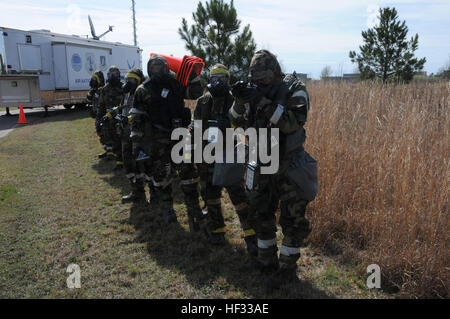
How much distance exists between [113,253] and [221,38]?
8.92m

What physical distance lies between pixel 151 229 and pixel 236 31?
862cm

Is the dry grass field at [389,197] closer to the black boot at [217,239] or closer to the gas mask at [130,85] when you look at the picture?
the black boot at [217,239]

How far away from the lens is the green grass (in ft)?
9.69

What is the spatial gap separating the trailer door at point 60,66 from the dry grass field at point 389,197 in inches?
512

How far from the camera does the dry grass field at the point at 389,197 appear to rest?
2783 millimetres

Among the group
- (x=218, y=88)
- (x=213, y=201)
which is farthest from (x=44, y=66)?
(x=218, y=88)

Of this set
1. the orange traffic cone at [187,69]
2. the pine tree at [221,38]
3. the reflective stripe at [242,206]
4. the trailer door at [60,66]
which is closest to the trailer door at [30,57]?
the trailer door at [60,66]

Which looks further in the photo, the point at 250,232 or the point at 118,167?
the point at 118,167

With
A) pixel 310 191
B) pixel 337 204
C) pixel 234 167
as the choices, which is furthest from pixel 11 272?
pixel 337 204

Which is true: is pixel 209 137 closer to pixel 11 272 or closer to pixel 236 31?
pixel 11 272

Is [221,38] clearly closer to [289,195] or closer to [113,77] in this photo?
[113,77]

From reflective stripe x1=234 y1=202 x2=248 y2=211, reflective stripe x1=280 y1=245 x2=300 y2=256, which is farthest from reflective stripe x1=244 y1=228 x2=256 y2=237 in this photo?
reflective stripe x1=280 y1=245 x2=300 y2=256

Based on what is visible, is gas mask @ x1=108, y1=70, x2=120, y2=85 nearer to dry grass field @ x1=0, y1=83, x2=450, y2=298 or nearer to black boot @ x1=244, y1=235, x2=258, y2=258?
dry grass field @ x1=0, y1=83, x2=450, y2=298

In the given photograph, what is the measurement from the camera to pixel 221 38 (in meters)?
10.8
